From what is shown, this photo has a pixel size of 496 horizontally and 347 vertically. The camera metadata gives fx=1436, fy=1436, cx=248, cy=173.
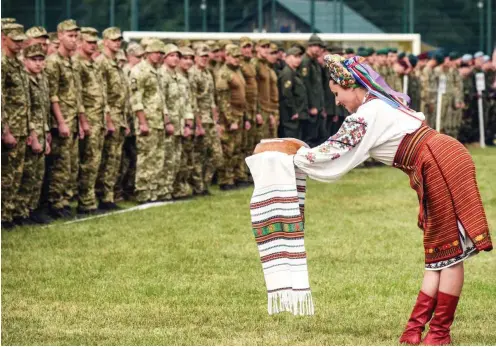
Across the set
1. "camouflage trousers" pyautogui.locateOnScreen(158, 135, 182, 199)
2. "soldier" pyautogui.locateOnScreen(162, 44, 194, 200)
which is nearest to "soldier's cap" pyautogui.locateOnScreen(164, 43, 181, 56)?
"soldier" pyautogui.locateOnScreen(162, 44, 194, 200)

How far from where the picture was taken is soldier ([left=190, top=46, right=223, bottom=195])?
19.8 meters

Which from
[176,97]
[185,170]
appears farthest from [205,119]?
[176,97]

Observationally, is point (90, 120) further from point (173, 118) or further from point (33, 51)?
point (173, 118)

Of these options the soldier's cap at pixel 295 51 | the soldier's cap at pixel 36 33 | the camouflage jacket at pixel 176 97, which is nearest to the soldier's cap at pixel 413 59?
the soldier's cap at pixel 295 51

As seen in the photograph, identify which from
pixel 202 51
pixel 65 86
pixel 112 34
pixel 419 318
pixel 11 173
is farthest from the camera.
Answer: pixel 202 51

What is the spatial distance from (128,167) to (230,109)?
2.42 meters

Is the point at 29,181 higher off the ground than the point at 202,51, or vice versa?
the point at 202,51

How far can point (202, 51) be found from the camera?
2020 centimetres

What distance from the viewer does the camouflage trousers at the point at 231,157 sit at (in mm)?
21188

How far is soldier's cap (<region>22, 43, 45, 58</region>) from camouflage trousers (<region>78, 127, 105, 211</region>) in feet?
6.58

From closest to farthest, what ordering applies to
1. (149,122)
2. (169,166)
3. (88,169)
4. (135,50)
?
1. (88,169)
2. (149,122)
3. (169,166)
4. (135,50)

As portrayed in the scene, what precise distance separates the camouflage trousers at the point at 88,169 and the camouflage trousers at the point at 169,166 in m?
1.75

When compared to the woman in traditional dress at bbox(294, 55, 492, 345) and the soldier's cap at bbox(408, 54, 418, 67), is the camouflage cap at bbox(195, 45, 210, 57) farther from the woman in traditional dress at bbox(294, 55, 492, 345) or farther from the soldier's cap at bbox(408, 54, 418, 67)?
the woman in traditional dress at bbox(294, 55, 492, 345)

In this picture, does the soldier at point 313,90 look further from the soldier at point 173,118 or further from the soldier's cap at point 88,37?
the soldier's cap at point 88,37
